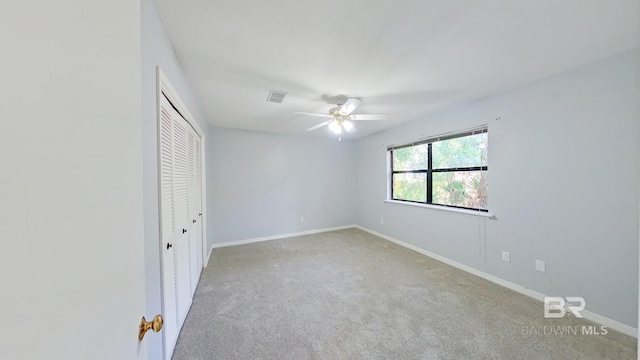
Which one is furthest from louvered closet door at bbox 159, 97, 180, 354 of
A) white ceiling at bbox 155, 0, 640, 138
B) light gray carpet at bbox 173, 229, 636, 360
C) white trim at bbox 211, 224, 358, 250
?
white trim at bbox 211, 224, 358, 250

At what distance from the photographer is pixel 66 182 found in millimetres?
383

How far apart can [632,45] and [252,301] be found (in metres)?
3.94

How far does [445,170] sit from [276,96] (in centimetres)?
267

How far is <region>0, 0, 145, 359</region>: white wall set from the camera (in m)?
0.28

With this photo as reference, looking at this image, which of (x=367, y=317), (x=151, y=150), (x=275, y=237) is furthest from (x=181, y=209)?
(x=275, y=237)

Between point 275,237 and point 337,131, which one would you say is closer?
point 337,131

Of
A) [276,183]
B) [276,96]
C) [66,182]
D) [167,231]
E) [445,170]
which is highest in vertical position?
[276,96]

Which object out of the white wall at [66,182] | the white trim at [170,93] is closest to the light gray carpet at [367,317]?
the white wall at [66,182]

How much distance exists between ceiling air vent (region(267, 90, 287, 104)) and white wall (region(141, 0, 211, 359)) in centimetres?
113

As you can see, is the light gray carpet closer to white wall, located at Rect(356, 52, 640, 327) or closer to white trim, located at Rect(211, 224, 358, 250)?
white wall, located at Rect(356, 52, 640, 327)

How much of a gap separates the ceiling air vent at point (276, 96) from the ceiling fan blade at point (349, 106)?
697 millimetres

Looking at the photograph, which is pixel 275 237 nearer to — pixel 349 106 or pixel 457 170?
pixel 349 106

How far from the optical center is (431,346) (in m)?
1.69

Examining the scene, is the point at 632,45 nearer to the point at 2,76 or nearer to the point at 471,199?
the point at 471,199
